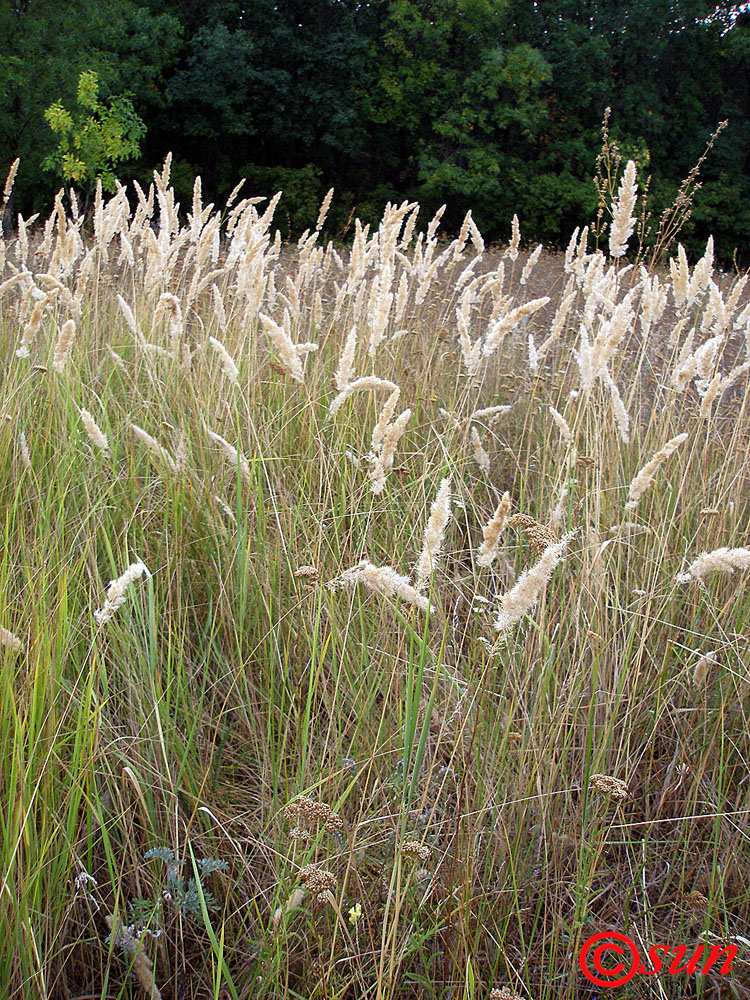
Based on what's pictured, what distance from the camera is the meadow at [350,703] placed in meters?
1.20

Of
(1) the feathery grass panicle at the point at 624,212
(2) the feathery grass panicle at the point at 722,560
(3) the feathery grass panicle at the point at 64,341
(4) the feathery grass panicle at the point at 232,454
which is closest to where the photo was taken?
(2) the feathery grass panicle at the point at 722,560

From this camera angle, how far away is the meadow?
3.93 ft

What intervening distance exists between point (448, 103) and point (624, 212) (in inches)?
852

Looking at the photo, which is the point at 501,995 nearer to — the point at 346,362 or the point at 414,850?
the point at 414,850

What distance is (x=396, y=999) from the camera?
124 centimetres

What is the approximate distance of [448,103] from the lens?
21.5 m

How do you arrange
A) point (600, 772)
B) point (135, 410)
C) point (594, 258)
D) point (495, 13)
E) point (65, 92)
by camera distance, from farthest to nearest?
1. point (495, 13)
2. point (65, 92)
3. point (594, 258)
4. point (135, 410)
5. point (600, 772)

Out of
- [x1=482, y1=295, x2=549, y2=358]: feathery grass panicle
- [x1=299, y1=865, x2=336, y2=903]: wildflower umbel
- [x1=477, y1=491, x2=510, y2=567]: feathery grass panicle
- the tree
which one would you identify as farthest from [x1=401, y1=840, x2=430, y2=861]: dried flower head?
the tree

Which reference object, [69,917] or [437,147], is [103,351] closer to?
[69,917]

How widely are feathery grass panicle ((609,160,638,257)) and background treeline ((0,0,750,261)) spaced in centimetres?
1791

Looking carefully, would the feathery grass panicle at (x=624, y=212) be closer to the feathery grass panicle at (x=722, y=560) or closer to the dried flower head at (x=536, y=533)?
the dried flower head at (x=536, y=533)

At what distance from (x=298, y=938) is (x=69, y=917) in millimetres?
378

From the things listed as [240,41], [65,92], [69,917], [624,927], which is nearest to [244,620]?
[69,917]

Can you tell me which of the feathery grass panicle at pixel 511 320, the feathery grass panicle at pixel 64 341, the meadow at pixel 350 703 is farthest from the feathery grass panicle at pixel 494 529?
the feathery grass panicle at pixel 64 341
